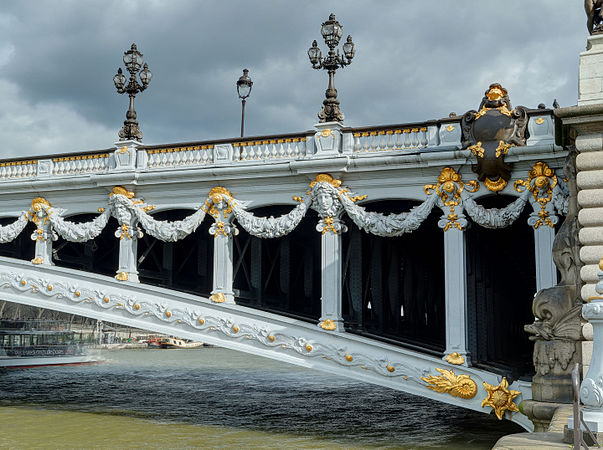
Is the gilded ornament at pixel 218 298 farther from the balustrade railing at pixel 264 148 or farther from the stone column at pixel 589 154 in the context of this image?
the stone column at pixel 589 154

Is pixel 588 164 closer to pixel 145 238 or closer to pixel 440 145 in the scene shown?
pixel 440 145

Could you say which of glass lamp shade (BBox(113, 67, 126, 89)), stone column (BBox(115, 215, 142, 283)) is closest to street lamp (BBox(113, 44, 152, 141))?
glass lamp shade (BBox(113, 67, 126, 89))

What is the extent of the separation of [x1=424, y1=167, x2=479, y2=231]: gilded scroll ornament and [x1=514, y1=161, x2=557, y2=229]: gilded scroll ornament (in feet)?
4.32

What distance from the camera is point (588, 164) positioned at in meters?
14.1

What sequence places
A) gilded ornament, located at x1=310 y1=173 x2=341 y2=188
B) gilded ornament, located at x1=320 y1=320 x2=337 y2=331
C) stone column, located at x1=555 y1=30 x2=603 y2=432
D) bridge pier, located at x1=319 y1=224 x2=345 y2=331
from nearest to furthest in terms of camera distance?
stone column, located at x1=555 y1=30 x2=603 y2=432 → gilded ornament, located at x1=320 y1=320 x2=337 y2=331 → bridge pier, located at x1=319 y1=224 x2=345 y2=331 → gilded ornament, located at x1=310 y1=173 x2=341 y2=188

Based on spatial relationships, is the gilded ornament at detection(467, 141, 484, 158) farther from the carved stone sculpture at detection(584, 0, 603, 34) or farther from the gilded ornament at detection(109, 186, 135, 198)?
the gilded ornament at detection(109, 186, 135, 198)

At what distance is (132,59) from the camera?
70.2 feet

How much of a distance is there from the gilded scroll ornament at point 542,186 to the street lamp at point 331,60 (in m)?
5.32

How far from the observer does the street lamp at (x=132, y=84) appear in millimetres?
21422

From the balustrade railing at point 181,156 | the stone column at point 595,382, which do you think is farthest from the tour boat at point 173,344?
the stone column at point 595,382

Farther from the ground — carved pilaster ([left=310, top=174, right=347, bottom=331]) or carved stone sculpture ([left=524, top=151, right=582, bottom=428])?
carved pilaster ([left=310, top=174, right=347, bottom=331])

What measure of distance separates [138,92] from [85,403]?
10627mm

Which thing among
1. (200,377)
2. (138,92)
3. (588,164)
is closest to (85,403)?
(138,92)

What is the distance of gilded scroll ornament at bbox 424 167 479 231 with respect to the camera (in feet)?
58.6
